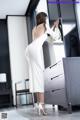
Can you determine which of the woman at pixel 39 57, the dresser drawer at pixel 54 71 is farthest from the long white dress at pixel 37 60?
the dresser drawer at pixel 54 71

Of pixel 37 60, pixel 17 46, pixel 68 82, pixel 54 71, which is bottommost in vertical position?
pixel 68 82

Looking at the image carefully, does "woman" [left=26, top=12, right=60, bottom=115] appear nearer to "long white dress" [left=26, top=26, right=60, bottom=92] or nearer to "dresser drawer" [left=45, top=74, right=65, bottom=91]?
"long white dress" [left=26, top=26, right=60, bottom=92]

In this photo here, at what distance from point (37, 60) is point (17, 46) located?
15.2ft

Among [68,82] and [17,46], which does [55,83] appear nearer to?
[68,82]

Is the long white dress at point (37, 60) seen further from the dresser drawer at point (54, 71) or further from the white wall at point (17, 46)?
the white wall at point (17, 46)

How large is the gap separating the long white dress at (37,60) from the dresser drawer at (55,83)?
0.69 feet

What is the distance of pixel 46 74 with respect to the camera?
3.39m

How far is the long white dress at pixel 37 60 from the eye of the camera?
2750 mm

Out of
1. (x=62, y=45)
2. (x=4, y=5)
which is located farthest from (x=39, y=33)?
(x=4, y=5)

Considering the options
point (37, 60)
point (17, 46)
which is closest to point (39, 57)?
point (37, 60)

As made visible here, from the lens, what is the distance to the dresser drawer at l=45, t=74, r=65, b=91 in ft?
8.72

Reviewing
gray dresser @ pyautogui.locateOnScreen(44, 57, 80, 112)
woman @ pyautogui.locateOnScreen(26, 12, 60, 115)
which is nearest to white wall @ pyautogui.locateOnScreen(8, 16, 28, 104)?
woman @ pyautogui.locateOnScreen(26, 12, 60, 115)

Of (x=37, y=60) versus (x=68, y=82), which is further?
(x=37, y=60)

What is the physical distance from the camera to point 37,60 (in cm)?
277
